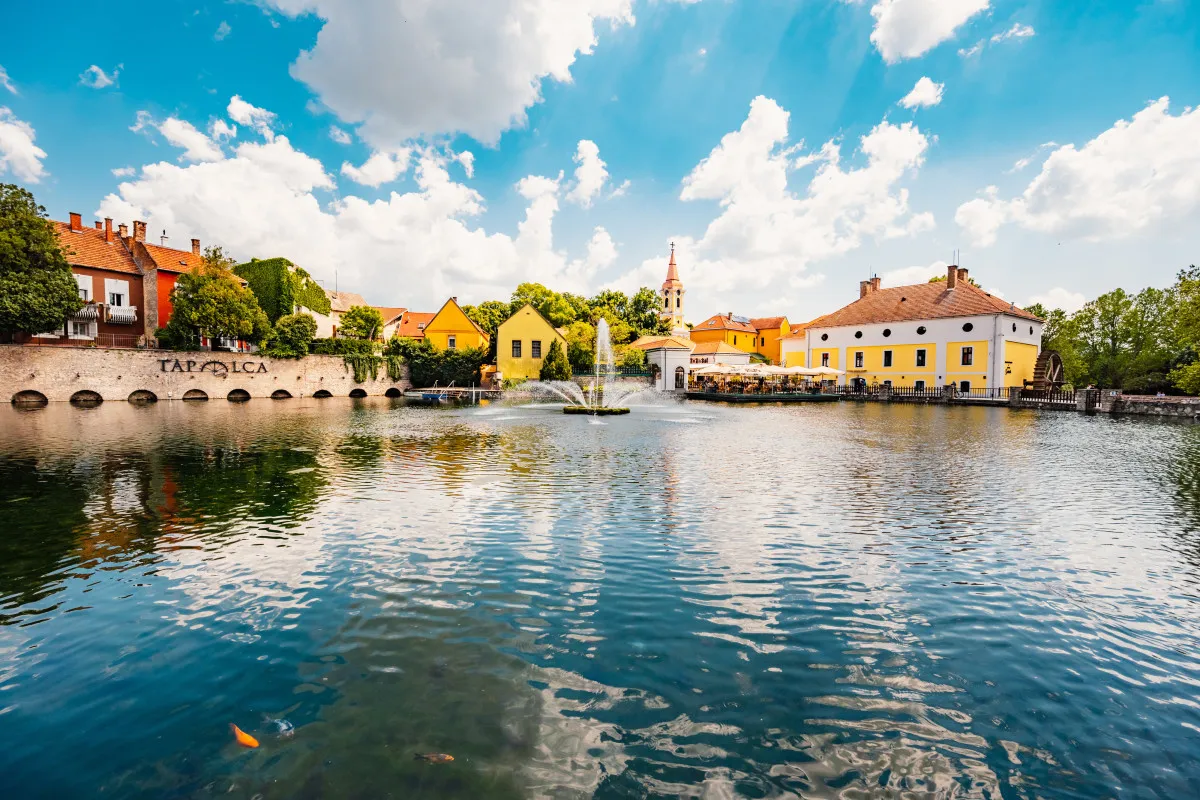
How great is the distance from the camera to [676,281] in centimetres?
8769

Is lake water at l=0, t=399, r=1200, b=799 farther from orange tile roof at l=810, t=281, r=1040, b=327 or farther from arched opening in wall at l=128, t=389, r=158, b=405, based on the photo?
orange tile roof at l=810, t=281, r=1040, b=327

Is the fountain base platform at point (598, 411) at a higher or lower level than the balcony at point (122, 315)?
lower

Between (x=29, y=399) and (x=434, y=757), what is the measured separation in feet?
158

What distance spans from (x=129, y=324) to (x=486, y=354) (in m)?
28.8

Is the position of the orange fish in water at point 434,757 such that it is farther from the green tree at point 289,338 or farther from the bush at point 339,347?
the bush at point 339,347

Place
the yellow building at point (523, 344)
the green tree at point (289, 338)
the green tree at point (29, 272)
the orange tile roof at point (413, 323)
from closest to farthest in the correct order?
the green tree at point (29, 272), the green tree at point (289, 338), the yellow building at point (523, 344), the orange tile roof at point (413, 323)

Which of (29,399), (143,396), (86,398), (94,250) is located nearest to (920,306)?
(143,396)

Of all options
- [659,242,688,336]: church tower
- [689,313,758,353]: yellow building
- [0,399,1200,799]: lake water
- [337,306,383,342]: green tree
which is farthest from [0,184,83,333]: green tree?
[689,313,758,353]: yellow building

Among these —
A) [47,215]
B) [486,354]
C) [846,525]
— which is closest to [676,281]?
[486,354]

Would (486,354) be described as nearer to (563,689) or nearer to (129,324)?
(129,324)

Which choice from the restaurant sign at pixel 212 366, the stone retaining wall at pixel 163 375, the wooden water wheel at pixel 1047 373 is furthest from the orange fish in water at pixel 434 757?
the wooden water wheel at pixel 1047 373

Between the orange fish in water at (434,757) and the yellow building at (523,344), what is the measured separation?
49.3 m

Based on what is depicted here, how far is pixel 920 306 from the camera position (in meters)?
52.8

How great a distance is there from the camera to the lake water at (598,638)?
11.8 ft
